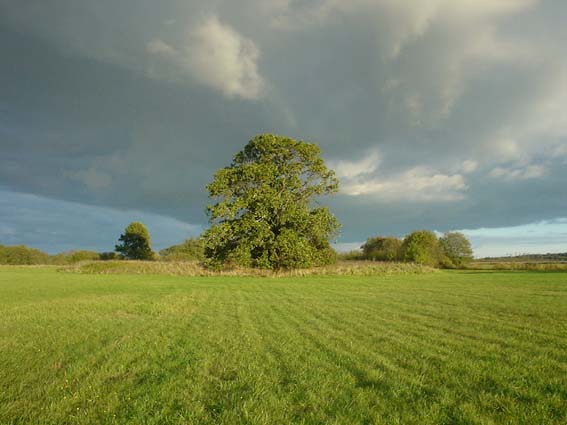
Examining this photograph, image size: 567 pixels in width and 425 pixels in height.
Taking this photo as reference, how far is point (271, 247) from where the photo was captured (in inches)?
1399

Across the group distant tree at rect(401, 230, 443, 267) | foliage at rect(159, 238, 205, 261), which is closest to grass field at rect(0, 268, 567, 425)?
distant tree at rect(401, 230, 443, 267)

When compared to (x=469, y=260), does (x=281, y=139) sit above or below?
above

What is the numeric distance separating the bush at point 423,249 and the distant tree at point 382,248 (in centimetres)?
345

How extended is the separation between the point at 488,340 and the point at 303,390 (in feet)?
19.0

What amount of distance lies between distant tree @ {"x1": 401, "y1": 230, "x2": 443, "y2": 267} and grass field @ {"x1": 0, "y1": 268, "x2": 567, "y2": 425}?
62.2 meters

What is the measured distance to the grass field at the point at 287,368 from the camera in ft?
14.7

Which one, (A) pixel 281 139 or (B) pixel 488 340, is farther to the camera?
(A) pixel 281 139

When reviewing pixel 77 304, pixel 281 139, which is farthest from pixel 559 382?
pixel 281 139

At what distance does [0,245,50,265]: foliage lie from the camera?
9519 centimetres

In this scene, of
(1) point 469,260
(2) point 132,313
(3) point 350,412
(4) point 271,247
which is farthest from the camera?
(1) point 469,260

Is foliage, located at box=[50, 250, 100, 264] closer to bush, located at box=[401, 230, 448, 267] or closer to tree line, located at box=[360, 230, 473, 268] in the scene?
tree line, located at box=[360, 230, 473, 268]

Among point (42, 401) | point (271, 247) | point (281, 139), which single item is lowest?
point (42, 401)

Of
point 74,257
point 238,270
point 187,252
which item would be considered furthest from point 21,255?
point 238,270

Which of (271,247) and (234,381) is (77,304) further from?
(271,247)
